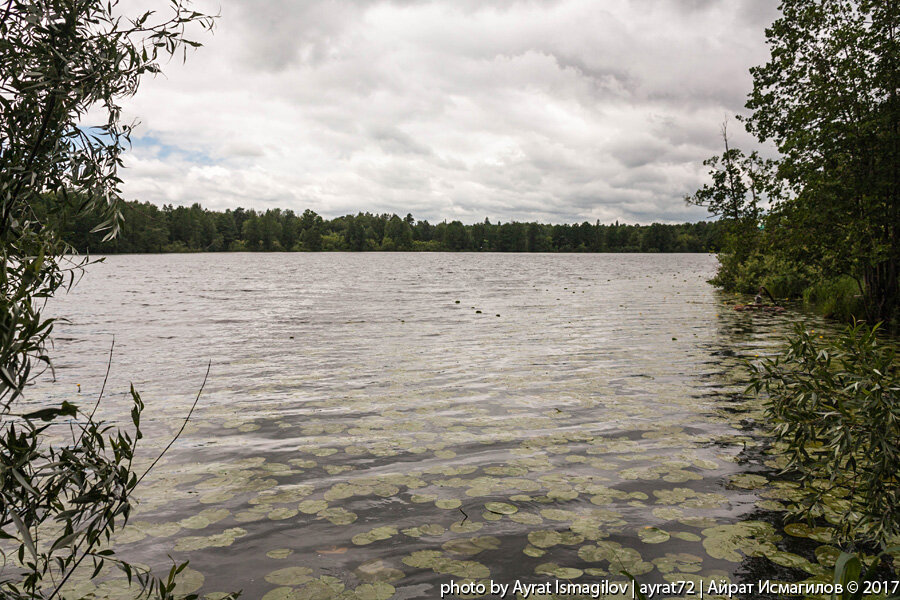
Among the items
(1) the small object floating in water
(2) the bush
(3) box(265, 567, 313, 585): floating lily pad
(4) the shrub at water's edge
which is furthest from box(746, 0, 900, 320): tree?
(3) box(265, 567, 313, 585): floating lily pad

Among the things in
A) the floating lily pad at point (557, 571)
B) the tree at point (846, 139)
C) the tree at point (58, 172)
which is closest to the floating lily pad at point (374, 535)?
the floating lily pad at point (557, 571)

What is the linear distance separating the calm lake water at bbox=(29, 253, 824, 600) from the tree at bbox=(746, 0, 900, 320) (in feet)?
13.1

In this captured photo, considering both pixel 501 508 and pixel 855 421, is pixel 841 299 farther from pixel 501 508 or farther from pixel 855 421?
pixel 501 508

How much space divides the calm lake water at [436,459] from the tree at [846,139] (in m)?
3.99

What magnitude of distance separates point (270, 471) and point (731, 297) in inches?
1412

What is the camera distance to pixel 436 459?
26.6 ft

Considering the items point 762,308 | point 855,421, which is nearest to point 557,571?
point 855,421

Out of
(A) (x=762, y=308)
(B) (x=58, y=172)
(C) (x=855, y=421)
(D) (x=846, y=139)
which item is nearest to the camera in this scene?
(B) (x=58, y=172)

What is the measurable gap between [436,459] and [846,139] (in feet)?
57.9

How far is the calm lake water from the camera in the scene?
5.38m

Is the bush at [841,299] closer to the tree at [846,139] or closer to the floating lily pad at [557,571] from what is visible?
the tree at [846,139]

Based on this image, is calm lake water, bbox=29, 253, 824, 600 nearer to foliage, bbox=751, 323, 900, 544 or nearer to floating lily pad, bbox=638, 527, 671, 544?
floating lily pad, bbox=638, 527, 671, 544

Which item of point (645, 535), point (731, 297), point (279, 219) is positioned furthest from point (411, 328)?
point (279, 219)

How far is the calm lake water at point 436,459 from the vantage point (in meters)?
5.38
